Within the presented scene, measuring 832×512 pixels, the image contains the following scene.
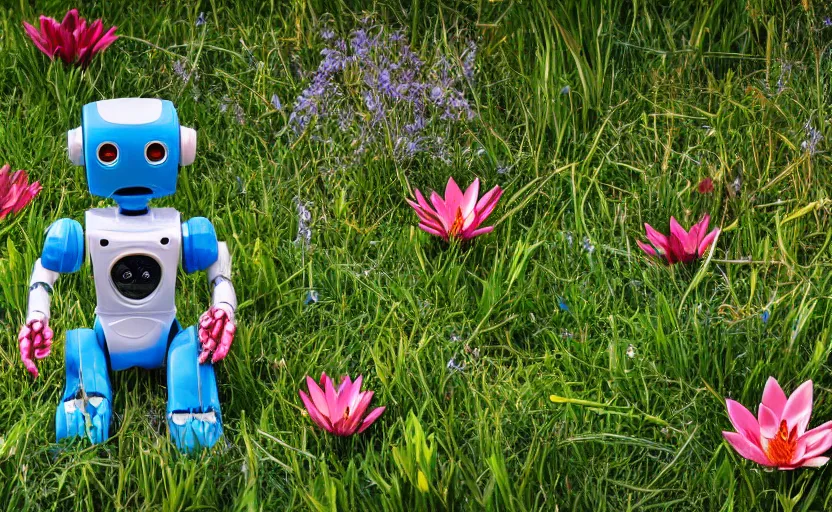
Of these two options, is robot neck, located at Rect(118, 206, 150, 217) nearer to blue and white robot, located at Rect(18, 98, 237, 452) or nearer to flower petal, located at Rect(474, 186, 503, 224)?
blue and white robot, located at Rect(18, 98, 237, 452)

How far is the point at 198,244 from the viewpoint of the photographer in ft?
7.69

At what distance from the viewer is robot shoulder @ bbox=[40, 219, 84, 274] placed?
2.27 m

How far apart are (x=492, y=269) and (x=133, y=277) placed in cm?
84

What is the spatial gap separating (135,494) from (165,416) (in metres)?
0.26

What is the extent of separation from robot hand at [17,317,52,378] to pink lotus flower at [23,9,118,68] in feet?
3.67

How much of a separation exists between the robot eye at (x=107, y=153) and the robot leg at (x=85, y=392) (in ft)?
1.25

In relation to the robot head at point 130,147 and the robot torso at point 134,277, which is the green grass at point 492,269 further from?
the robot head at point 130,147

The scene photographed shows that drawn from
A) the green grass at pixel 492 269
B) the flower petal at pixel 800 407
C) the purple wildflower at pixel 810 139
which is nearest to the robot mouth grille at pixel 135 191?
the green grass at pixel 492 269

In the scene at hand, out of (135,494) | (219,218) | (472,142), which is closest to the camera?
(135,494)

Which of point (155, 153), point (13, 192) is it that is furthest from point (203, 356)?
point (13, 192)

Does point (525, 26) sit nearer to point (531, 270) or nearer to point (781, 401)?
point (531, 270)

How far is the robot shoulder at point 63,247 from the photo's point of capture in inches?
89.4

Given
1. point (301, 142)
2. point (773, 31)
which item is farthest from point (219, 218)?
point (773, 31)

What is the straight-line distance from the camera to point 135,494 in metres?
2.15
